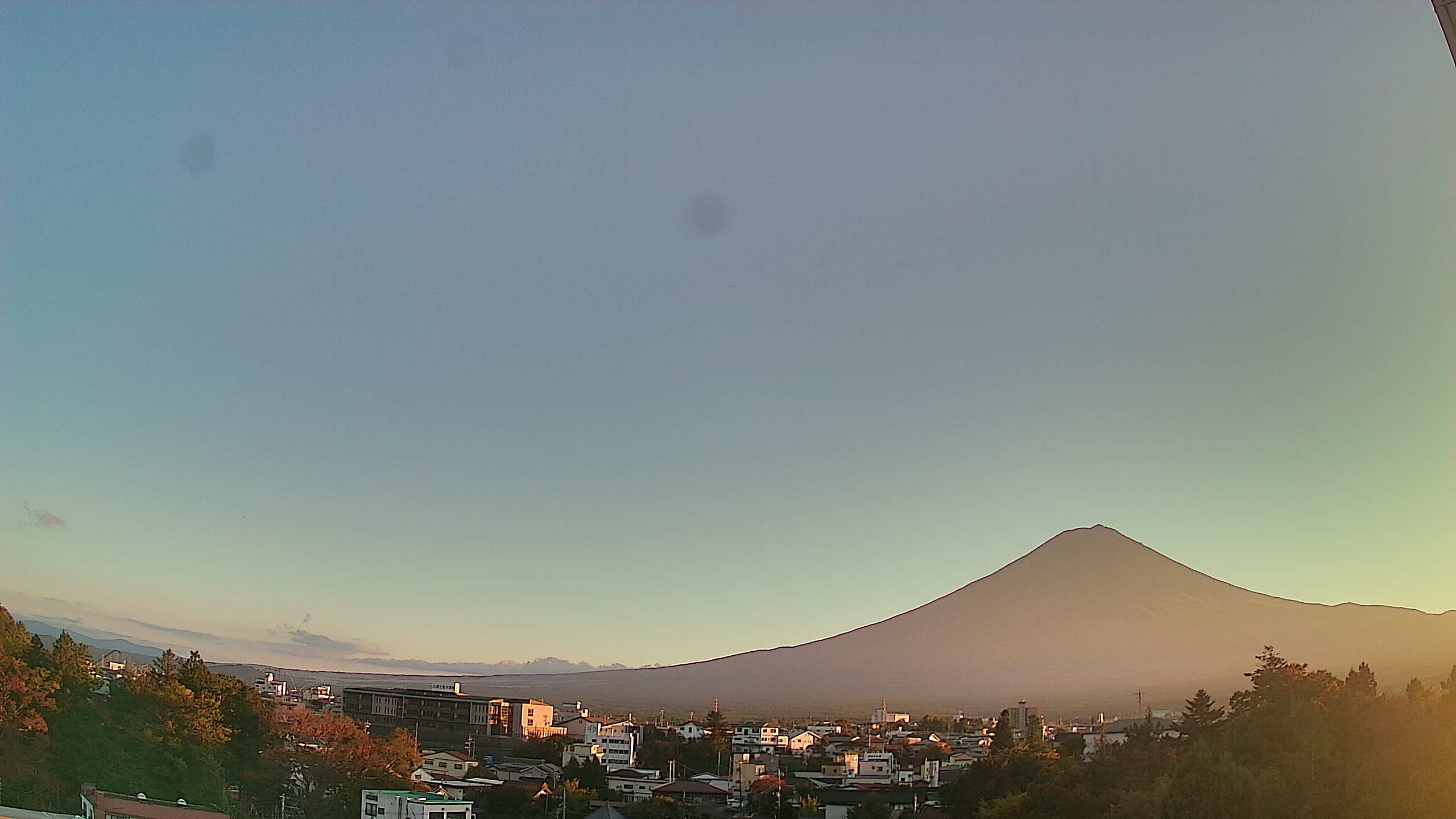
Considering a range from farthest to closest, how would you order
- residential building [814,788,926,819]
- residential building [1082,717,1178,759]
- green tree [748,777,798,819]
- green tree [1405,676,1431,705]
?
green tree [748,777,798,819]
residential building [814,788,926,819]
residential building [1082,717,1178,759]
green tree [1405,676,1431,705]

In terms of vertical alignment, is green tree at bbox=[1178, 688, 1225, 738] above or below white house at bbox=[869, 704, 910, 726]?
above

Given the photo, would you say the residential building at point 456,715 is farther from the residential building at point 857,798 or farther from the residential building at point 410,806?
the residential building at point 857,798

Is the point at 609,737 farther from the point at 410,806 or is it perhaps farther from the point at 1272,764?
the point at 1272,764

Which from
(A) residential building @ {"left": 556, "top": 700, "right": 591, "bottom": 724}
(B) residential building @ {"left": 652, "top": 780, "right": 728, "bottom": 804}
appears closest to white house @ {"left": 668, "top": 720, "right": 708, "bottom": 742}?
(A) residential building @ {"left": 556, "top": 700, "right": 591, "bottom": 724}

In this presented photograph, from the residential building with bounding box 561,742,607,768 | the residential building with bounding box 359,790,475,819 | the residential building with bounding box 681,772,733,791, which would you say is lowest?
the residential building with bounding box 359,790,475,819

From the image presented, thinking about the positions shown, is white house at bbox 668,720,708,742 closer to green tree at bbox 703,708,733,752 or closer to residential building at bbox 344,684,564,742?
green tree at bbox 703,708,733,752

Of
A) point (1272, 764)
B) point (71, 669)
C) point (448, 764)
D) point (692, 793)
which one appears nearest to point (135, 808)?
point (71, 669)
